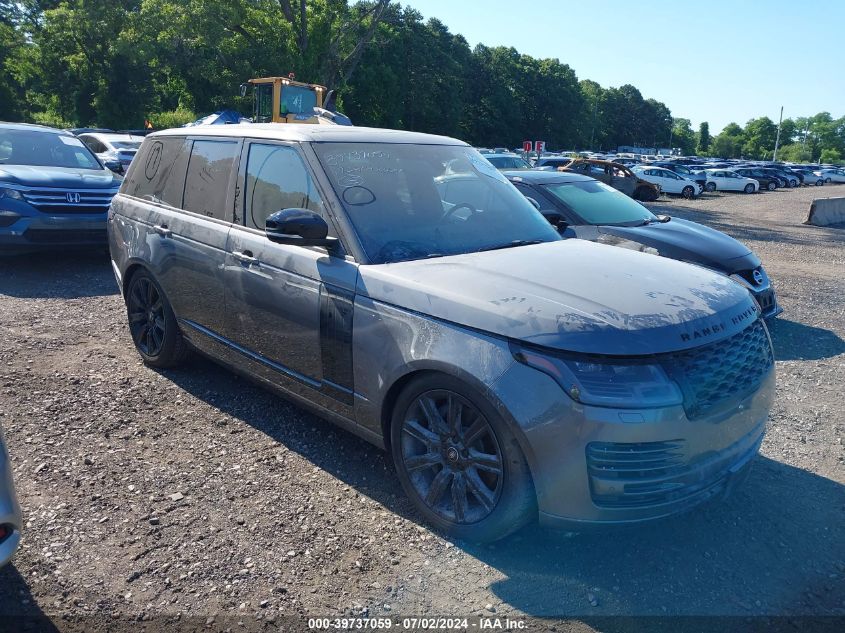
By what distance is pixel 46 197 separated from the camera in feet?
28.2

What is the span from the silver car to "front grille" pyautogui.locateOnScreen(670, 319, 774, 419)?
2.64m

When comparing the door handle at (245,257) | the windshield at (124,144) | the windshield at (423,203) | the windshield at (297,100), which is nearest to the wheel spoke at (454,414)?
the windshield at (423,203)

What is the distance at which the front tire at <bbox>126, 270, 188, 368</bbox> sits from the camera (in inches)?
202

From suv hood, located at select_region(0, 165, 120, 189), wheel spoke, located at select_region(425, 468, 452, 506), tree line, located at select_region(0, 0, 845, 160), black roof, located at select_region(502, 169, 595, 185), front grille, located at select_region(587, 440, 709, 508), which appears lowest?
wheel spoke, located at select_region(425, 468, 452, 506)

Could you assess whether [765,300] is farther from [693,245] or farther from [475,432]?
[475,432]

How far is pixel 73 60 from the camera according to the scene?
1620 inches

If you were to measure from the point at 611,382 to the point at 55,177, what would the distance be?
843 centimetres

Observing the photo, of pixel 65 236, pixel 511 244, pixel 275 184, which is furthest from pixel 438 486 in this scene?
pixel 65 236

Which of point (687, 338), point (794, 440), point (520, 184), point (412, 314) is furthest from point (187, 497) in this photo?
point (520, 184)

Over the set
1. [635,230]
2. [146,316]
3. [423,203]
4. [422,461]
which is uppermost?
[423,203]

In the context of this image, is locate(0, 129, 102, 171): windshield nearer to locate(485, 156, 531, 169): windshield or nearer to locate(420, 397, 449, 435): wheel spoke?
locate(420, 397, 449, 435): wheel spoke

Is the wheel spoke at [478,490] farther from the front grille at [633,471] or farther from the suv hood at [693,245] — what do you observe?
the suv hood at [693,245]

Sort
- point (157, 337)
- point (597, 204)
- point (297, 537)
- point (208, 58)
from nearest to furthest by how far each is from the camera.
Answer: point (297, 537) → point (157, 337) → point (597, 204) → point (208, 58)

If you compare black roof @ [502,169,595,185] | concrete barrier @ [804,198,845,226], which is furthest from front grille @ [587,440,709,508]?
concrete barrier @ [804,198,845,226]
